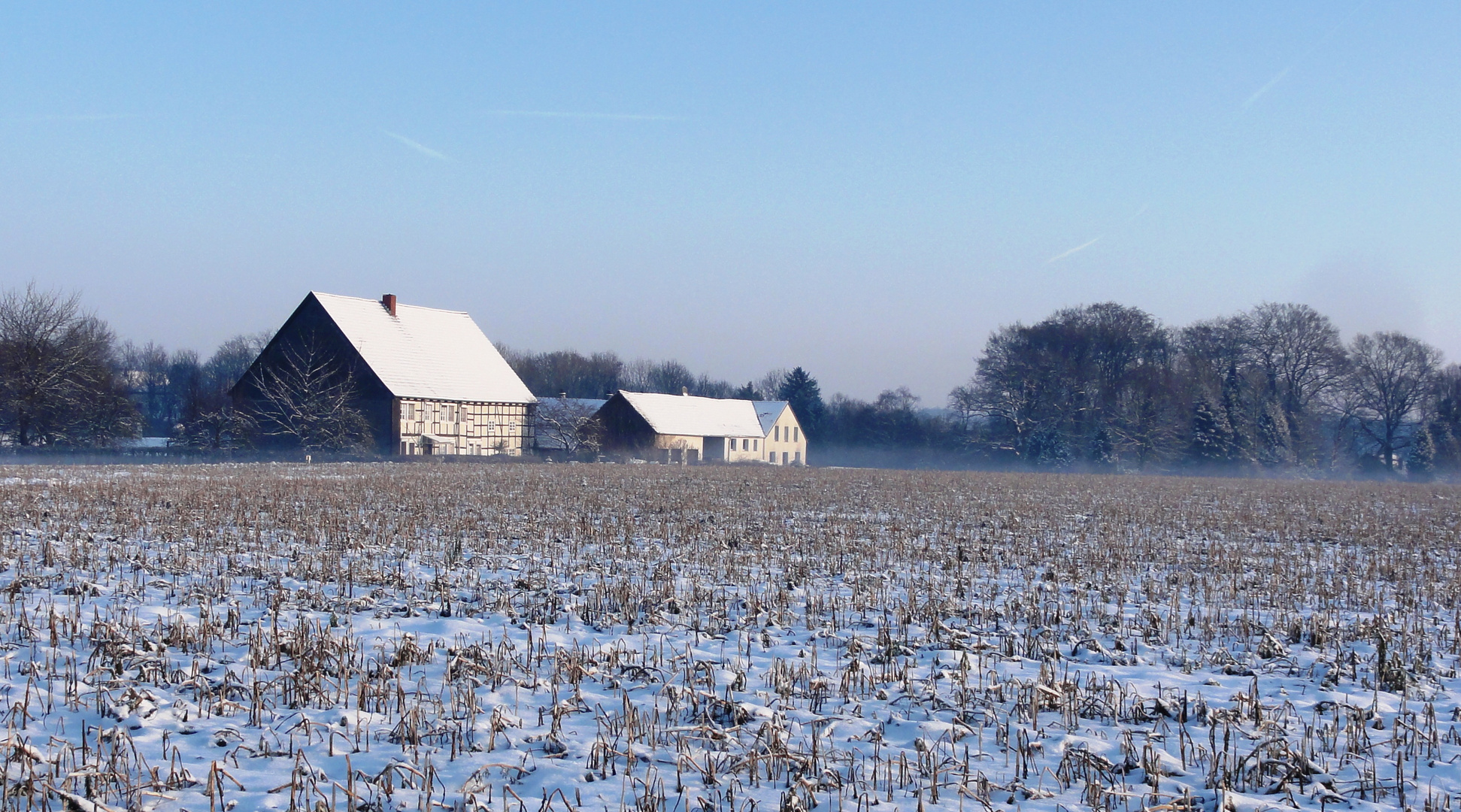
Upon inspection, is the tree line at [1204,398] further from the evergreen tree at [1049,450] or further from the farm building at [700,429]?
the farm building at [700,429]

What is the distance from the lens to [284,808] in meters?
4.08

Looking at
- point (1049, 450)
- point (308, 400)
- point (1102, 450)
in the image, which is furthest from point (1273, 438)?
point (308, 400)

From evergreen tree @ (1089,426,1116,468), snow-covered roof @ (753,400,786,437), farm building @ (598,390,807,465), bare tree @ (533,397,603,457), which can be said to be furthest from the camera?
snow-covered roof @ (753,400,786,437)

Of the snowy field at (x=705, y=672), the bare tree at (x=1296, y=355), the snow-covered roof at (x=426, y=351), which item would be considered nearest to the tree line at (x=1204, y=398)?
the bare tree at (x=1296, y=355)

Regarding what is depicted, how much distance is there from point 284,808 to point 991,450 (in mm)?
73180

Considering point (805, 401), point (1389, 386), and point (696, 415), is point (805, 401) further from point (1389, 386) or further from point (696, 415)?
point (1389, 386)

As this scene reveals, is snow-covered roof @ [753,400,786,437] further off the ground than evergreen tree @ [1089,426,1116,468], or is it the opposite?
snow-covered roof @ [753,400,786,437]

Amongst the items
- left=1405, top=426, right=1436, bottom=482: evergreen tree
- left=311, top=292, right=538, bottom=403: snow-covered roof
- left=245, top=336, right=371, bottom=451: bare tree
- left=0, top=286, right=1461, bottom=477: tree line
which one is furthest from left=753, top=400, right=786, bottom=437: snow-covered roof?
left=1405, top=426, right=1436, bottom=482: evergreen tree

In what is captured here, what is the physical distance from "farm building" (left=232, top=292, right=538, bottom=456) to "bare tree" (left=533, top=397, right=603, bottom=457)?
404 cm

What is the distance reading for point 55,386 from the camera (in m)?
46.5

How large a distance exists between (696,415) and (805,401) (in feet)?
77.0

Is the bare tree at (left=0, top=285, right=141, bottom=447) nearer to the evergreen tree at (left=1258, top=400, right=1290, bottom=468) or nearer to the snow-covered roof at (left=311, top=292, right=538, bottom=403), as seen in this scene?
the snow-covered roof at (left=311, top=292, right=538, bottom=403)

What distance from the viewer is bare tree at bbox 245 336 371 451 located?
159 feet

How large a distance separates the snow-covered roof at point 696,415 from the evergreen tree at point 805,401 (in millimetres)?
11847
